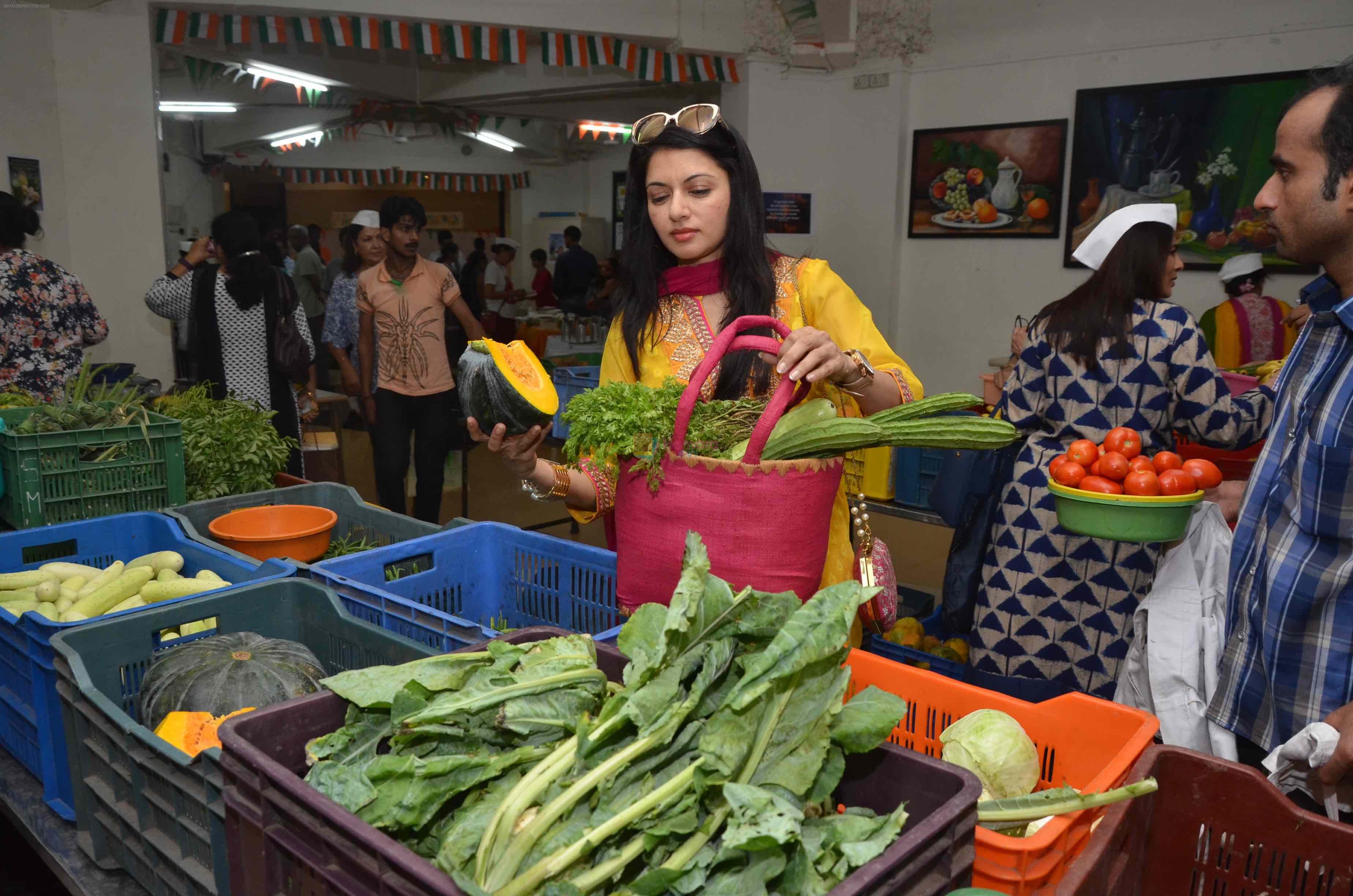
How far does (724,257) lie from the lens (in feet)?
6.46

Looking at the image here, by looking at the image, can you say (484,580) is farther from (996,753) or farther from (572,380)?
Result: (572,380)

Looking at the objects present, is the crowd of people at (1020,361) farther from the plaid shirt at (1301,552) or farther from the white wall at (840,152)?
the white wall at (840,152)

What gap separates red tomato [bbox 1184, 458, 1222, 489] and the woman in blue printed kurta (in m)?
0.42

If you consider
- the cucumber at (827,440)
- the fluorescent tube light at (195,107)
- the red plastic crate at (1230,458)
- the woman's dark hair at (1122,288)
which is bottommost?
the red plastic crate at (1230,458)

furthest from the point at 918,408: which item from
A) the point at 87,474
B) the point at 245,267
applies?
the point at 245,267

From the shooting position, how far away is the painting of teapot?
6.45m

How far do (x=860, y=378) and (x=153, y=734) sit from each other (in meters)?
1.23

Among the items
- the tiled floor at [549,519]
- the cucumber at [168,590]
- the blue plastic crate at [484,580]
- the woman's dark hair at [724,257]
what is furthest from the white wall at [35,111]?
the woman's dark hair at [724,257]

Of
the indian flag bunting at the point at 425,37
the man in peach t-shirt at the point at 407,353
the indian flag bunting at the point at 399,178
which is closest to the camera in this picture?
the man in peach t-shirt at the point at 407,353

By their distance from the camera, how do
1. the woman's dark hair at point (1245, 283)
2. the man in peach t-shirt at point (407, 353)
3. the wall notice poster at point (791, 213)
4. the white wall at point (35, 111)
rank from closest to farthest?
the man in peach t-shirt at point (407, 353), the white wall at point (35, 111), the woman's dark hair at point (1245, 283), the wall notice poster at point (791, 213)

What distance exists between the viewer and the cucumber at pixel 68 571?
2.25m

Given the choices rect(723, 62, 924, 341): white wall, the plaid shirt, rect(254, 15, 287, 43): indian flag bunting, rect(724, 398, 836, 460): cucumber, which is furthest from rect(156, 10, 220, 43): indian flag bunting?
the plaid shirt

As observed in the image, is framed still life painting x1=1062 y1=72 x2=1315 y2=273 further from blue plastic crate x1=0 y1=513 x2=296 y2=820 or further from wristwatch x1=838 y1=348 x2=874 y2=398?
blue plastic crate x1=0 y1=513 x2=296 y2=820

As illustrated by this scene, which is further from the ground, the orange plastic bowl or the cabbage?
the cabbage
